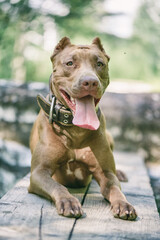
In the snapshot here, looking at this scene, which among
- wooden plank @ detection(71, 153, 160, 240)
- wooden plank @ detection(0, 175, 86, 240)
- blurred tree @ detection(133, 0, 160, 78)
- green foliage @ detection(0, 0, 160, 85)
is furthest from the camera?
blurred tree @ detection(133, 0, 160, 78)

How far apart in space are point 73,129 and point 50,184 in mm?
538

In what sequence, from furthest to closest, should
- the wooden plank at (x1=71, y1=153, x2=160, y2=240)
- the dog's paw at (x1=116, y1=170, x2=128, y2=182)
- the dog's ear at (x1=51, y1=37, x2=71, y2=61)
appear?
the dog's paw at (x1=116, y1=170, x2=128, y2=182), the dog's ear at (x1=51, y1=37, x2=71, y2=61), the wooden plank at (x1=71, y1=153, x2=160, y2=240)

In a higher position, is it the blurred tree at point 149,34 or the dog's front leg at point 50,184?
the dog's front leg at point 50,184

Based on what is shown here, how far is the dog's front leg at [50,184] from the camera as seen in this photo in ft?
8.55

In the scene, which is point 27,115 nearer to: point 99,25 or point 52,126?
Result: point 52,126

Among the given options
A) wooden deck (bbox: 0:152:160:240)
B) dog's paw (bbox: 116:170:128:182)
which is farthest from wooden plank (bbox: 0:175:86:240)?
dog's paw (bbox: 116:170:128:182)

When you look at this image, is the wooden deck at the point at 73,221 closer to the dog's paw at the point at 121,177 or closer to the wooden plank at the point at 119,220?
the wooden plank at the point at 119,220

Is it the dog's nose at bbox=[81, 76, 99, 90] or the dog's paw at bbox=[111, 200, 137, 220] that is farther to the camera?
the dog's nose at bbox=[81, 76, 99, 90]

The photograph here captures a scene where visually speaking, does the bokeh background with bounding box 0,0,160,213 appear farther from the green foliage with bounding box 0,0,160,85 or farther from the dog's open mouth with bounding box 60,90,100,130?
the dog's open mouth with bounding box 60,90,100,130

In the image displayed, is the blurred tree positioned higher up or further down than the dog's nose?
further down

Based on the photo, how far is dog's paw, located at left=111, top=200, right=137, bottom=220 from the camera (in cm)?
262

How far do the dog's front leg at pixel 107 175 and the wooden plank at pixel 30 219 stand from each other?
45cm

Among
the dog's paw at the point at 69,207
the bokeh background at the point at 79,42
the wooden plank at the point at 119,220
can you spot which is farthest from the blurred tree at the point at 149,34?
the dog's paw at the point at 69,207

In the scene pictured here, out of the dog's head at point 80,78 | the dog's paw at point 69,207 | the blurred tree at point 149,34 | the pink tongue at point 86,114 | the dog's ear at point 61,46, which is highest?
the dog's ear at point 61,46
